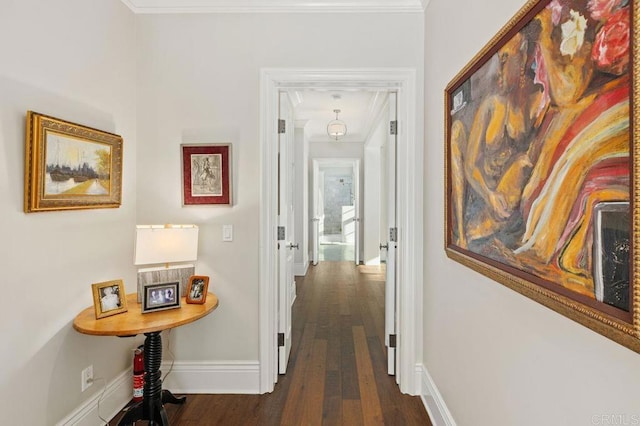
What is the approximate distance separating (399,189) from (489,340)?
4.14 ft

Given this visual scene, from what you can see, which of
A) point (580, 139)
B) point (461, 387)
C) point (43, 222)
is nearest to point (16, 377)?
point (43, 222)

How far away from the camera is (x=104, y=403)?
6.91ft

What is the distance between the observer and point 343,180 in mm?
9852

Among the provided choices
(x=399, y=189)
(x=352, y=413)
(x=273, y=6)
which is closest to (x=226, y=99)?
(x=273, y=6)

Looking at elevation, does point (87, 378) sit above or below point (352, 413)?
above

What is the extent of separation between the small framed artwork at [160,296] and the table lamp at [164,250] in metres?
0.07

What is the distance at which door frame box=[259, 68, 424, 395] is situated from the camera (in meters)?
2.39

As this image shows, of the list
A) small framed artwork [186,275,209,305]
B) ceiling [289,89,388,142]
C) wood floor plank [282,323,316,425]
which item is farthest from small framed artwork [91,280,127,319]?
ceiling [289,89,388,142]

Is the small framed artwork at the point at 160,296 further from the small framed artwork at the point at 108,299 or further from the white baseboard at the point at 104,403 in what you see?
the white baseboard at the point at 104,403

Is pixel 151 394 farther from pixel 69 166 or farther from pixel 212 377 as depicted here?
pixel 69 166

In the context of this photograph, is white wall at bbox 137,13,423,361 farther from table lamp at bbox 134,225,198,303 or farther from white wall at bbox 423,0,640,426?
white wall at bbox 423,0,640,426

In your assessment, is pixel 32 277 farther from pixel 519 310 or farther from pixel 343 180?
pixel 343 180

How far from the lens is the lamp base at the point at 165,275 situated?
2031mm

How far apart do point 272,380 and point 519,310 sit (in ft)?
6.10
